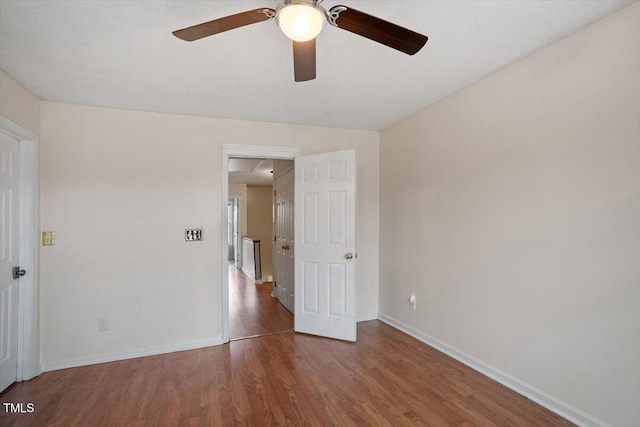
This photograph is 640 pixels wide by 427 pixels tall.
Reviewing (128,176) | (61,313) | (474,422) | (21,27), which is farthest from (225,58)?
(474,422)

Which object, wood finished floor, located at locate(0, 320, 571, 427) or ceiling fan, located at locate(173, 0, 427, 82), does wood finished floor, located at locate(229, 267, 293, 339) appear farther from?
ceiling fan, located at locate(173, 0, 427, 82)

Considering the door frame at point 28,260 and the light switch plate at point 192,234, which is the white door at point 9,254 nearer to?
the door frame at point 28,260

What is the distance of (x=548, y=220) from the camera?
6.81ft

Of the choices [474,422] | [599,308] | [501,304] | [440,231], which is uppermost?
[440,231]

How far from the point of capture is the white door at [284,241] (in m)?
4.31

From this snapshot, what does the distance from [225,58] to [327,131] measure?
1822 millimetres

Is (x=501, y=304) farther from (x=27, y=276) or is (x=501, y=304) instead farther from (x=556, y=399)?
(x=27, y=276)

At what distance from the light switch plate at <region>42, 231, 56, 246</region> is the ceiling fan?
98.3 inches

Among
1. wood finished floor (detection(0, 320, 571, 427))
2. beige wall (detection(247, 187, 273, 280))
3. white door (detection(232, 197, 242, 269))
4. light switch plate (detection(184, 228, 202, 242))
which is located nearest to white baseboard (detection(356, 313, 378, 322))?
wood finished floor (detection(0, 320, 571, 427))

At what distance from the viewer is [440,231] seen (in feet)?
9.87

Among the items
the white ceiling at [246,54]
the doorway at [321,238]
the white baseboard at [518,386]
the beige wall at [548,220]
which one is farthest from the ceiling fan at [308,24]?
the white baseboard at [518,386]

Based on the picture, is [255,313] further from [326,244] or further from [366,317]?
[326,244]

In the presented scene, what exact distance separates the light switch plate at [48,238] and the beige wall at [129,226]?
45mm

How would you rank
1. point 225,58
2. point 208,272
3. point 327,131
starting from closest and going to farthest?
point 225,58 < point 208,272 < point 327,131
